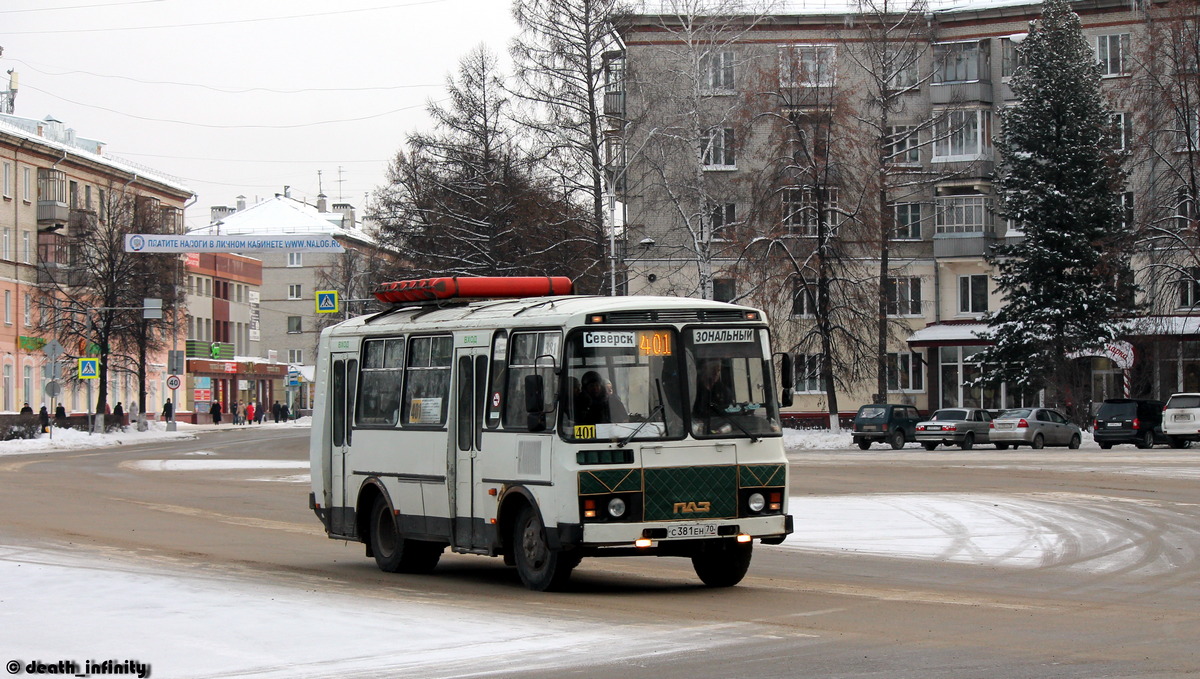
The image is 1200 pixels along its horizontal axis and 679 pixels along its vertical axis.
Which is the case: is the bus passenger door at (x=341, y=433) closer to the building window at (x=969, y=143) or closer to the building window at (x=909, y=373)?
the building window at (x=909, y=373)

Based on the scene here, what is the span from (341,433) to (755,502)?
5.48m

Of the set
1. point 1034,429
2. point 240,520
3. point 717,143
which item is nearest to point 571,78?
point 717,143

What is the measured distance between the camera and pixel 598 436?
13516 millimetres

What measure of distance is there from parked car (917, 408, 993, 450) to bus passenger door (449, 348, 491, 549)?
39.3 meters

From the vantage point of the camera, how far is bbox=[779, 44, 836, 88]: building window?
55.0m

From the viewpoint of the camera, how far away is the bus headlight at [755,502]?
13.9m

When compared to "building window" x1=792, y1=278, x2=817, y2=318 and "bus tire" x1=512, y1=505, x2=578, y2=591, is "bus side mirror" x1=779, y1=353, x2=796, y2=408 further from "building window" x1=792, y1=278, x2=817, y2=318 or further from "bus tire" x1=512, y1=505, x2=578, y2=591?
"building window" x1=792, y1=278, x2=817, y2=318

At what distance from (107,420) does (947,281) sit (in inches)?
1598

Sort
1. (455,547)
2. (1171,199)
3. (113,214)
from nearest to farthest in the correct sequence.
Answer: (455,547), (1171,199), (113,214)

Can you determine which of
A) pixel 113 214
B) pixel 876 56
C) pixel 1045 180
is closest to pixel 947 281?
pixel 1045 180

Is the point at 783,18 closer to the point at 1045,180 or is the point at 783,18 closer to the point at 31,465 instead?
the point at 1045,180

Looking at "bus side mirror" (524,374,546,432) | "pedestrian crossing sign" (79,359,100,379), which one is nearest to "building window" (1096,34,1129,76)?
"pedestrian crossing sign" (79,359,100,379)

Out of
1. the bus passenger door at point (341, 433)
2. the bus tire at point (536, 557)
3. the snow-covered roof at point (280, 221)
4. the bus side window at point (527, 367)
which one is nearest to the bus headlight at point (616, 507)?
the bus tire at point (536, 557)

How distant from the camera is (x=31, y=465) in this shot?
140 feet
